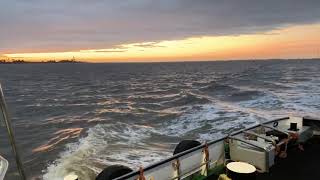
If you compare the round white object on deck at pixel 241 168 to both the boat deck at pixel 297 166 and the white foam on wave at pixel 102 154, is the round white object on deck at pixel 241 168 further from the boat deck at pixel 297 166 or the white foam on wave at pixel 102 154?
the white foam on wave at pixel 102 154

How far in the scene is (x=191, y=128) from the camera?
2155cm

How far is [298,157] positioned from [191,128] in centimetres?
1298

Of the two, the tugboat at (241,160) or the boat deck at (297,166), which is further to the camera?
the boat deck at (297,166)

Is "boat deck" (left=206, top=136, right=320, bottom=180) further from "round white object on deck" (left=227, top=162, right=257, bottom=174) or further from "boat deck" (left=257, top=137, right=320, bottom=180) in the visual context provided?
"round white object on deck" (left=227, top=162, right=257, bottom=174)

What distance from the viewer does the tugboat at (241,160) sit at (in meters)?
6.47

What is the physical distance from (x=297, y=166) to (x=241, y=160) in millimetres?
1538

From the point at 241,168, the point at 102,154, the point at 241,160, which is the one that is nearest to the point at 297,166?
the point at 241,160

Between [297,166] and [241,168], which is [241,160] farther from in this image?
[241,168]

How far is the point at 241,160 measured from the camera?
791 centimetres

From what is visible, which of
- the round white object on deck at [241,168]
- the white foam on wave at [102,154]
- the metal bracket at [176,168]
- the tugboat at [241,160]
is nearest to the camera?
the round white object on deck at [241,168]

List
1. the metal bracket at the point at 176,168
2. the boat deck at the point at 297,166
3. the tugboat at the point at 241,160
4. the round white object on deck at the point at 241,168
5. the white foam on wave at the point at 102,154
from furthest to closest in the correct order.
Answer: the white foam on wave at the point at 102,154 → the boat deck at the point at 297,166 → the metal bracket at the point at 176,168 → the tugboat at the point at 241,160 → the round white object on deck at the point at 241,168

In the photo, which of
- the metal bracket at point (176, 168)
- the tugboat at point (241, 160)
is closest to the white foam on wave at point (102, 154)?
the tugboat at point (241, 160)

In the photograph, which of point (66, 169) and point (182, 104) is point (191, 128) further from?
point (182, 104)

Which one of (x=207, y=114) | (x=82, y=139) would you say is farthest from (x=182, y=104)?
(x=82, y=139)
